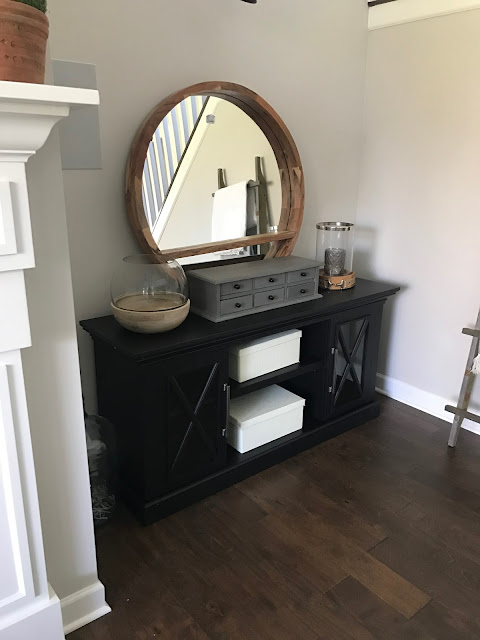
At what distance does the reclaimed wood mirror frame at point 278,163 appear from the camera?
193 cm

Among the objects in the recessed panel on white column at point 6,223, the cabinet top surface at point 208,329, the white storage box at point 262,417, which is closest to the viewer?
the recessed panel on white column at point 6,223

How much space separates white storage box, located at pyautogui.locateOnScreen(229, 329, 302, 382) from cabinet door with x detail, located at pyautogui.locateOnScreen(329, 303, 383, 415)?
0.21m

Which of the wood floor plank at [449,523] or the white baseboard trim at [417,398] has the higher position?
the white baseboard trim at [417,398]

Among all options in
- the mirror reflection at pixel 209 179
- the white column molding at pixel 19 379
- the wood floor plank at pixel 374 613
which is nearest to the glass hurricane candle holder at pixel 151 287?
the mirror reflection at pixel 209 179

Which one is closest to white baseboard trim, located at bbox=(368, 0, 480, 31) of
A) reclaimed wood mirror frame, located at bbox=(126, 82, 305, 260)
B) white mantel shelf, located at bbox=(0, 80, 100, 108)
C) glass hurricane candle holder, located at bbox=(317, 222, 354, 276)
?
reclaimed wood mirror frame, located at bbox=(126, 82, 305, 260)

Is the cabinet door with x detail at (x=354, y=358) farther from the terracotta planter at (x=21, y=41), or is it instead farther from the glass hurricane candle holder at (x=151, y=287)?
the terracotta planter at (x=21, y=41)

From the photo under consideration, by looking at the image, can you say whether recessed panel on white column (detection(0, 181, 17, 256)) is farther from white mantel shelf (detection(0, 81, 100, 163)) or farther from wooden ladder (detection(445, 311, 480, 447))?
wooden ladder (detection(445, 311, 480, 447))

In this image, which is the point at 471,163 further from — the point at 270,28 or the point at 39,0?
the point at 39,0

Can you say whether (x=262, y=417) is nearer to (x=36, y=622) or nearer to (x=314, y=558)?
(x=314, y=558)

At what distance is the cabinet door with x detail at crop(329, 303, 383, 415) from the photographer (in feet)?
7.81

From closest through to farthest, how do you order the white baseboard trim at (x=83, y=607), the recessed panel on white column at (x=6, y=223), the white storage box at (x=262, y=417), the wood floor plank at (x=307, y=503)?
the recessed panel on white column at (x=6, y=223)
the white baseboard trim at (x=83, y=607)
the wood floor plank at (x=307, y=503)
the white storage box at (x=262, y=417)

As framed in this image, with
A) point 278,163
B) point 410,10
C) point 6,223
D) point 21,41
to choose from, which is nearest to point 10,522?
point 6,223

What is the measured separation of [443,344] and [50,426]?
1933 mm

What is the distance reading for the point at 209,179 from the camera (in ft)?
7.20
